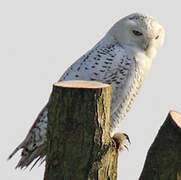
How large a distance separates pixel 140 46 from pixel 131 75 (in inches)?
18.9

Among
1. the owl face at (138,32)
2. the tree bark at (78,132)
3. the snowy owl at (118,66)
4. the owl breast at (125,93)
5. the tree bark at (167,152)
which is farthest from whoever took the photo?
the owl face at (138,32)

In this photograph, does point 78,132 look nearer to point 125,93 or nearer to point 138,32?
point 125,93

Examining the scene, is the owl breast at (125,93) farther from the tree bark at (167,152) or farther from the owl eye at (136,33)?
the tree bark at (167,152)

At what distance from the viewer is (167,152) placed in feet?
19.5

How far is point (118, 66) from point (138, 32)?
1.94ft

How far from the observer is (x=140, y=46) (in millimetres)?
8258

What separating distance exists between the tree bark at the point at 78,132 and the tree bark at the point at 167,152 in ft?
1.73

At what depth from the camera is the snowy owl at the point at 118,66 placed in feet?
25.7

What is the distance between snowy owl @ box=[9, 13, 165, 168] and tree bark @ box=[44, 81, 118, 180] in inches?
86.2

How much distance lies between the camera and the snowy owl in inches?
308

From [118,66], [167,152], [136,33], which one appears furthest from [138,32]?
[167,152]

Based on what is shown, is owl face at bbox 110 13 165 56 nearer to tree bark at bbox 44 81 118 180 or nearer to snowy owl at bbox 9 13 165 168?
snowy owl at bbox 9 13 165 168

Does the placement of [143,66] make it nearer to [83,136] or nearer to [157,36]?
[157,36]

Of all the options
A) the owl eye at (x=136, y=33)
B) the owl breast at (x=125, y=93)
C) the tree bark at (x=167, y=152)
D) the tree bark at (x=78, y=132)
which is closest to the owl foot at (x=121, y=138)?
the owl breast at (x=125, y=93)
